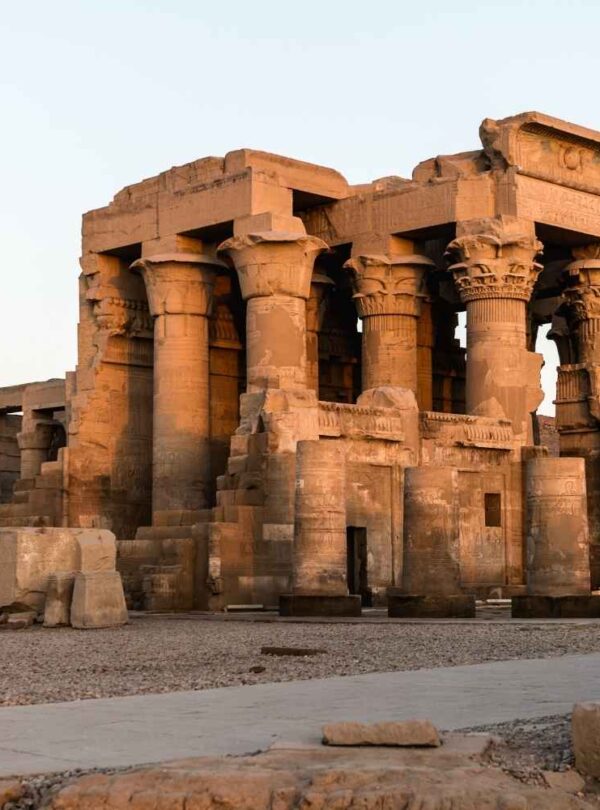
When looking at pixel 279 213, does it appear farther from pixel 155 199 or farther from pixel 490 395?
pixel 490 395

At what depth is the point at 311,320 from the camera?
3441 cm

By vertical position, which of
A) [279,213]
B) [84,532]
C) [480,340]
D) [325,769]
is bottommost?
[325,769]

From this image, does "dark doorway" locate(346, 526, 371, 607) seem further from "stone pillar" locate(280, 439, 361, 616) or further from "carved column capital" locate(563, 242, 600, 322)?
"carved column capital" locate(563, 242, 600, 322)

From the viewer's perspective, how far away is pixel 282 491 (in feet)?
87.0

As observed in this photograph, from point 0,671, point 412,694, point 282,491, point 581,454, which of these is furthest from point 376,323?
point 412,694

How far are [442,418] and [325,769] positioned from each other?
77.7 ft

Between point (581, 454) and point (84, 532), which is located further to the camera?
point (581, 454)

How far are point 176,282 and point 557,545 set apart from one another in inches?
497

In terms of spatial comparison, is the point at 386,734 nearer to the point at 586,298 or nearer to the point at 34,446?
the point at 586,298

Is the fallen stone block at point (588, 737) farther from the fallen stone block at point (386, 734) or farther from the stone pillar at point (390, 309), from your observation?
the stone pillar at point (390, 309)

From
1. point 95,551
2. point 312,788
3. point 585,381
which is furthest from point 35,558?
point 585,381

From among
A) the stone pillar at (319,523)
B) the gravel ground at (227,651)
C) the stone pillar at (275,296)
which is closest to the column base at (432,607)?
the stone pillar at (319,523)

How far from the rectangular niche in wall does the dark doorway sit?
3552mm

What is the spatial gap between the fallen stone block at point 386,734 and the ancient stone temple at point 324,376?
16763mm
